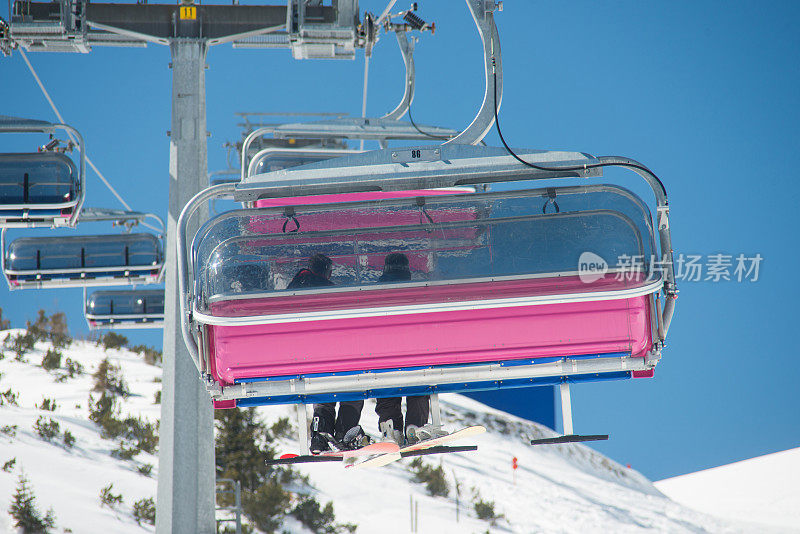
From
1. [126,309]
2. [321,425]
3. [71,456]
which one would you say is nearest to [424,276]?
[321,425]

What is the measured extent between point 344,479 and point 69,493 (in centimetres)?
631

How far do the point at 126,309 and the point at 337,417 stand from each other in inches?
361

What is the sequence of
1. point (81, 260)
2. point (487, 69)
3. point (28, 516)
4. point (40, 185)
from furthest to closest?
point (28, 516)
point (81, 260)
point (40, 185)
point (487, 69)

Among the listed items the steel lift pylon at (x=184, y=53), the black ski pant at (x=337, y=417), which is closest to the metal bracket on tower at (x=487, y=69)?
the black ski pant at (x=337, y=417)

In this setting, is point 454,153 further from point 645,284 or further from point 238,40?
point 238,40

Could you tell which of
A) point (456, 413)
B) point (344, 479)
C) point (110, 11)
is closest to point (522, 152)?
point (110, 11)

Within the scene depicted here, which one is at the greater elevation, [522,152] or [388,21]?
[388,21]

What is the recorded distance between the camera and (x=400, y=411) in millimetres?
5684

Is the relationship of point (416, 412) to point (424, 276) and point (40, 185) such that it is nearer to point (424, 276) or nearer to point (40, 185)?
point (424, 276)

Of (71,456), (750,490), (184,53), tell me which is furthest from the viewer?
(750,490)

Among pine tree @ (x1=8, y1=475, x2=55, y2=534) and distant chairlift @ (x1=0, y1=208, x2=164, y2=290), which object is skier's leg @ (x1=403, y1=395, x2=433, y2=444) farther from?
pine tree @ (x1=8, y1=475, x2=55, y2=534)

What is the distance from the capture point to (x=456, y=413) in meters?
28.4

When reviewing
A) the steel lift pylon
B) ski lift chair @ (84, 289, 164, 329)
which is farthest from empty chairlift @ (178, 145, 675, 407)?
ski lift chair @ (84, 289, 164, 329)

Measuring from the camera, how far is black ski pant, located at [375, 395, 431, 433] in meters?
5.66
